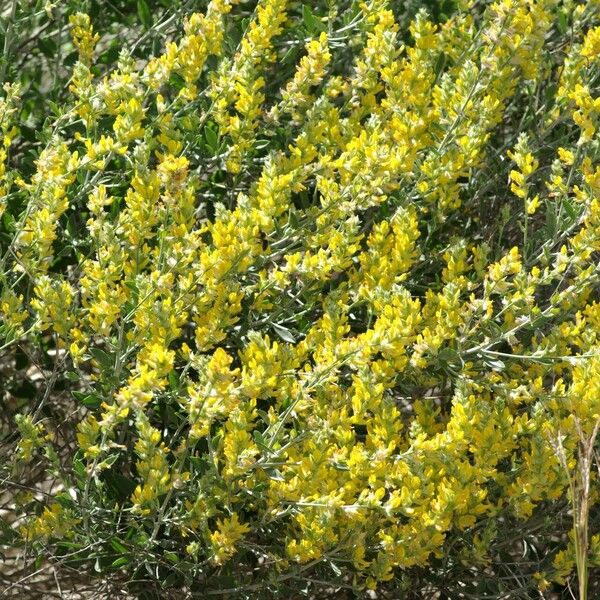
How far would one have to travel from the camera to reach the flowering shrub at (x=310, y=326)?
2.56m

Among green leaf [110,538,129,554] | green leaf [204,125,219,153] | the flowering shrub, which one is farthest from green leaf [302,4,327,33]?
green leaf [110,538,129,554]

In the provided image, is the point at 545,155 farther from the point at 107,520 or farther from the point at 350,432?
the point at 107,520

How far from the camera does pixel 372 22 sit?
3.19 meters

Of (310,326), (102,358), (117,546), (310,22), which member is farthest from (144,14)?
(117,546)

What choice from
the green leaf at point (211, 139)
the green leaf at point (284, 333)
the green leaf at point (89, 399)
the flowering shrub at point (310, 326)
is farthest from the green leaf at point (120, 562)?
the green leaf at point (211, 139)

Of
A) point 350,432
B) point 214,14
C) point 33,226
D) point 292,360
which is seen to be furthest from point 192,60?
point 350,432

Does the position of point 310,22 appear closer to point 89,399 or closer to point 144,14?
point 144,14

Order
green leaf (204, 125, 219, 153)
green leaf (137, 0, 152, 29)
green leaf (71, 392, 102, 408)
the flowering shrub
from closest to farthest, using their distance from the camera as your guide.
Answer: the flowering shrub < green leaf (71, 392, 102, 408) < green leaf (204, 125, 219, 153) < green leaf (137, 0, 152, 29)

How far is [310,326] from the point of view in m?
3.01

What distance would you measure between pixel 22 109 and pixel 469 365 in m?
1.71

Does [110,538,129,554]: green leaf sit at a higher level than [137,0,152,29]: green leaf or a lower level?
lower

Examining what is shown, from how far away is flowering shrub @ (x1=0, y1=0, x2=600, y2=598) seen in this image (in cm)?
256

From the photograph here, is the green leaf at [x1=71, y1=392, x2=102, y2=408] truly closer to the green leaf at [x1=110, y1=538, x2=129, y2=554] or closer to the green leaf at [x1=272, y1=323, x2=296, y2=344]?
the green leaf at [x1=110, y1=538, x2=129, y2=554]

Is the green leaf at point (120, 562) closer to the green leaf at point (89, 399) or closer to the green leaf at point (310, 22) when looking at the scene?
the green leaf at point (89, 399)
